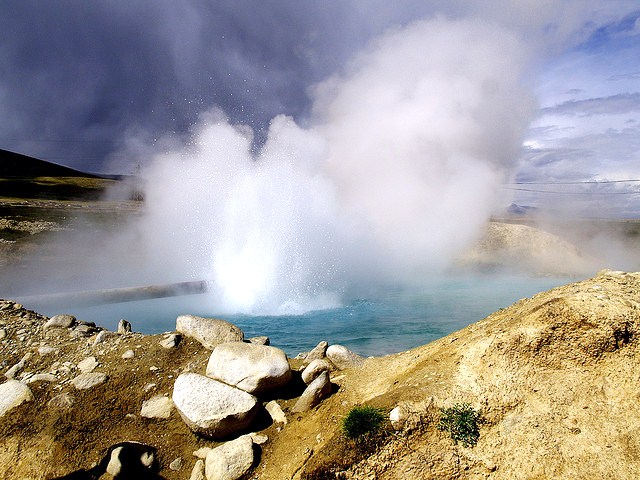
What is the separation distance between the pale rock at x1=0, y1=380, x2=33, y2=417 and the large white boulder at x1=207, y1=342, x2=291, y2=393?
7.95 feet

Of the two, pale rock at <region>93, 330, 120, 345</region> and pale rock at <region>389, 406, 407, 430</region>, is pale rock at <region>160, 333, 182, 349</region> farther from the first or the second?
pale rock at <region>389, 406, 407, 430</region>

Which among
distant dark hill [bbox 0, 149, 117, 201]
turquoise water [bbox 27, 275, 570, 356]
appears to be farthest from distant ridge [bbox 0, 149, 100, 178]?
turquoise water [bbox 27, 275, 570, 356]

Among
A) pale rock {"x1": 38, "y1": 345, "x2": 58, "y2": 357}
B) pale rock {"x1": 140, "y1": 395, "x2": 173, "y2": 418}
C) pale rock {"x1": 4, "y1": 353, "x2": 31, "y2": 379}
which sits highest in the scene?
pale rock {"x1": 38, "y1": 345, "x2": 58, "y2": 357}

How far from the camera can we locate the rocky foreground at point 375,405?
3.65 meters

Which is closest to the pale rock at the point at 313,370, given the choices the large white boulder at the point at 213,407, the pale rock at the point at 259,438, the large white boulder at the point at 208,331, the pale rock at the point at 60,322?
the large white boulder at the point at 213,407

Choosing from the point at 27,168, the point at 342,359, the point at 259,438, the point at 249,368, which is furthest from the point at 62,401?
the point at 27,168

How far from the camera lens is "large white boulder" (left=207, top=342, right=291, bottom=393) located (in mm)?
4965

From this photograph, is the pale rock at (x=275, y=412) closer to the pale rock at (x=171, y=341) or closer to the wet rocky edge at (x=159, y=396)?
the wet rocky edge at (x=159, y=396)

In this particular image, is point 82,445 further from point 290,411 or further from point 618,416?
point 618,416

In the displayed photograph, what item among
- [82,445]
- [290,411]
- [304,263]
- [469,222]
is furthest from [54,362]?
[469,222]

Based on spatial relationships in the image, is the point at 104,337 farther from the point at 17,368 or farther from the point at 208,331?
the point at 208,331

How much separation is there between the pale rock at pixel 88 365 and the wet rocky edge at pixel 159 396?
15mm

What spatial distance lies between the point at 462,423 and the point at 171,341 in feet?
15.6

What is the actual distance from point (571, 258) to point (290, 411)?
32689mm
